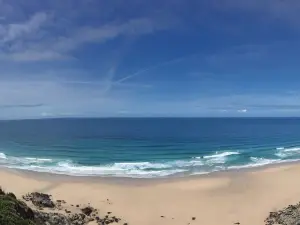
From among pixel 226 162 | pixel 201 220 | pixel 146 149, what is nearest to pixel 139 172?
pixel 226 162

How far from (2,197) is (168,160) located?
111 ft

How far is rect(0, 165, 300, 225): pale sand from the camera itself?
22.4m

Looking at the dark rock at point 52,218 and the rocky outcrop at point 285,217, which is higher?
the dark rock at point 52,218

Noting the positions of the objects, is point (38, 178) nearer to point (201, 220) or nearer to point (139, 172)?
point (139, 172)

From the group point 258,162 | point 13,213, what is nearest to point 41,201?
point 13,213

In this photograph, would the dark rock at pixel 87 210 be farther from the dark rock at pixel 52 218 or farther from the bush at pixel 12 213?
the bush at pixel 12 213

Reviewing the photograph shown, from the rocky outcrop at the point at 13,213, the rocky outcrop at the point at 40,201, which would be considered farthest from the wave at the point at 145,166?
the rocky outcrop at the point at 13,213

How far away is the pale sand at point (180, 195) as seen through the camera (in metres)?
22.4

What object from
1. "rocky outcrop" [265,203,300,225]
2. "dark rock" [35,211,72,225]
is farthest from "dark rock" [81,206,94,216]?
"rocky outcrop" [265,203,300,225]

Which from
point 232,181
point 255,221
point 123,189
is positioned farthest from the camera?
point 232,181

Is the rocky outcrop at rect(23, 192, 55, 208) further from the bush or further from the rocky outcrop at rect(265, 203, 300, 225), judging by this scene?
the rocky outcrop at rect(265, 203, 300, 225)

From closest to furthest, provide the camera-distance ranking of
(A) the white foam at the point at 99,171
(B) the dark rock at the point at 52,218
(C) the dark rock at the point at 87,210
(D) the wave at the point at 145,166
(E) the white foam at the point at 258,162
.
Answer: (B) the dark rock at the point at 52,218
(C) the dark rock at the point at 87,210
(A) the white foam at the point at 99,171
(D) the wave at the point at 145,166
(E) the white foam at the point at 258,162

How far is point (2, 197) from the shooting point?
48.5 ft

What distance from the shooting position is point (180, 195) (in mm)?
27578
